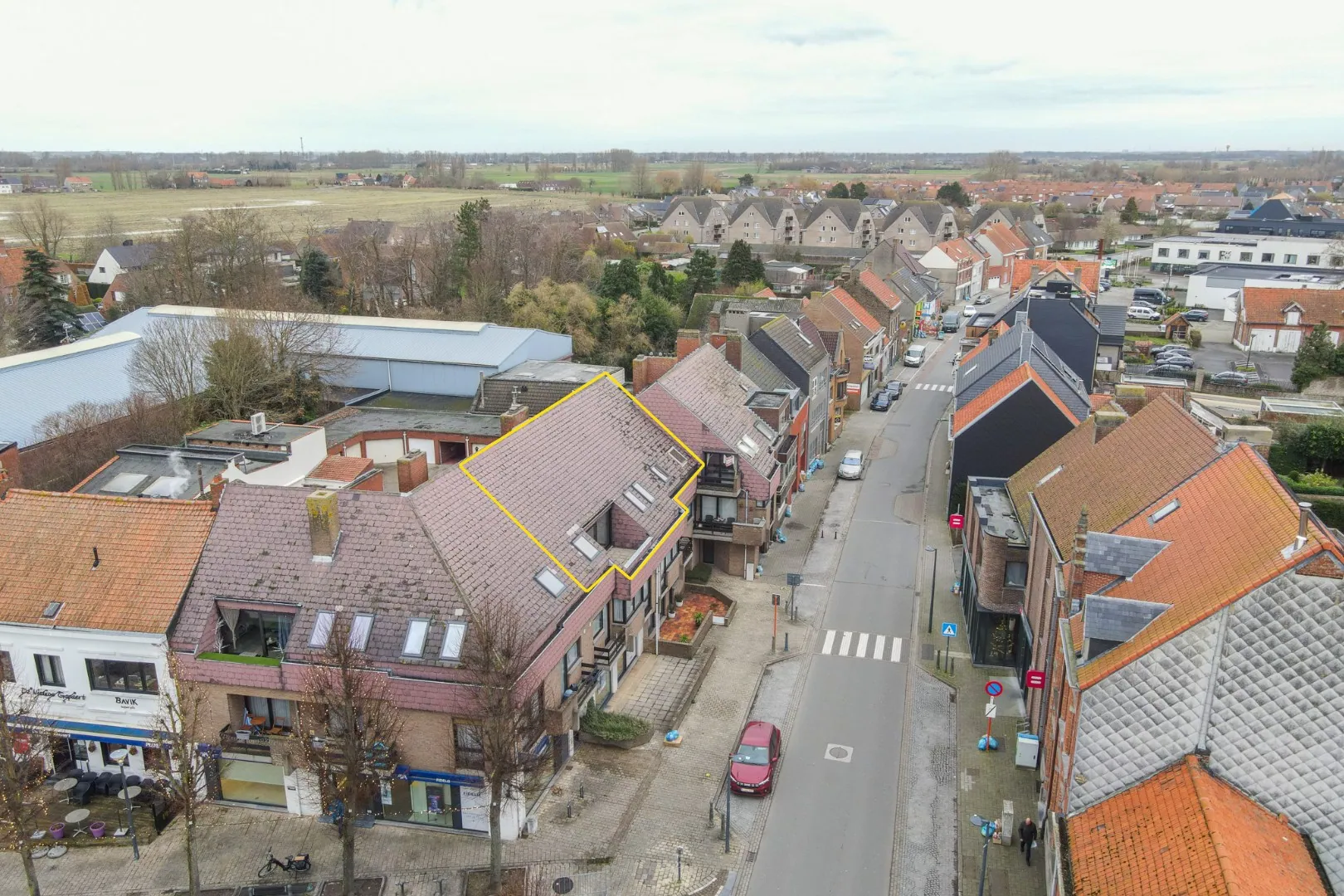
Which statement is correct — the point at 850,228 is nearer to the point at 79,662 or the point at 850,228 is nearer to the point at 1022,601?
the point at 1022,601

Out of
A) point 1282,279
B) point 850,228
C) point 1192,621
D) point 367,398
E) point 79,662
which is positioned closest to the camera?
point 1192,621

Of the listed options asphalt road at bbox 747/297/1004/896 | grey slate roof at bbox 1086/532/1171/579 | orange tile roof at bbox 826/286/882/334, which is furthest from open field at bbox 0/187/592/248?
grey slate roof at bbox 1086/532/1171/579

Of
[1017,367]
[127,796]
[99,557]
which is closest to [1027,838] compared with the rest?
[127,796]

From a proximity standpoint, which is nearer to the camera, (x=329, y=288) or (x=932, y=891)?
(x=932, y=891)

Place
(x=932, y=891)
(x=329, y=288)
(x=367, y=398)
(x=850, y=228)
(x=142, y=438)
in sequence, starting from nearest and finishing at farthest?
(x=932, y=891), (x=142, y=438), (x=367, y=398), (x=329, y=288), (x=850, y=228)

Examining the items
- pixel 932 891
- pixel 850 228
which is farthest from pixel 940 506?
pixel 850 228

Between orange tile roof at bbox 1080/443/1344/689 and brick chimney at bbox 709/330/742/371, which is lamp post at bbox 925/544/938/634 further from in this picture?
brick chimney at bbox 709/330/742/371
